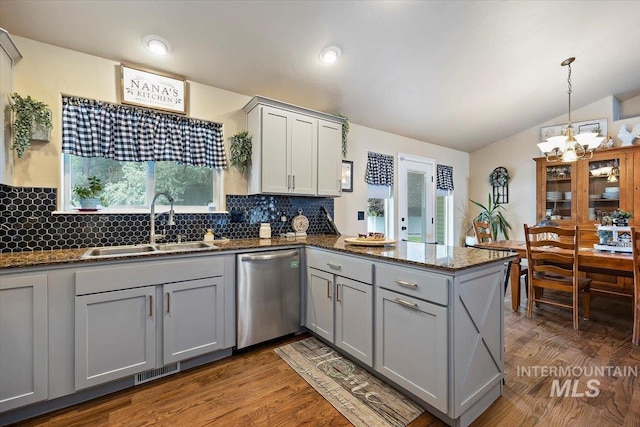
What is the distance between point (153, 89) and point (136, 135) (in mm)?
430

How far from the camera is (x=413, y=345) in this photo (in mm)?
1642

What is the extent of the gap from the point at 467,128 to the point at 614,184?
6.95 feet

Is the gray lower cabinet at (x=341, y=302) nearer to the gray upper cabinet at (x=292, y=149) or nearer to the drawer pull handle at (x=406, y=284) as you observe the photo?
the drawer pull handle at (x=406, y=284)

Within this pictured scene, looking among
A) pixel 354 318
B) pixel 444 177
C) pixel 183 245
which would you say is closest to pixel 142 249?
pixel 183 245

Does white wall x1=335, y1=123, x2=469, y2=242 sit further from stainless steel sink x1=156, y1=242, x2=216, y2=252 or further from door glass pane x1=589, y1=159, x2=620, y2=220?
door glass pane x1=589, y1=159, x2=620, y2=220

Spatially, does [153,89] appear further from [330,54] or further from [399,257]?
[399,257]

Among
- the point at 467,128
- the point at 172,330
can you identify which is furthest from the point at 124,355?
the point at 467,128

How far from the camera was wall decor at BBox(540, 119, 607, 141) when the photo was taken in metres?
4.23

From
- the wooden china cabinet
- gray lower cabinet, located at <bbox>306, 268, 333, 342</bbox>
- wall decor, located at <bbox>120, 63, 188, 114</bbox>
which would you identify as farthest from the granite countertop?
the wooden china cabinet

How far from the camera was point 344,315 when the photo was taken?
7.09ft

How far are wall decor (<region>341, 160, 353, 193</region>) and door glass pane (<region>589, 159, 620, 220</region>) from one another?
3.58 meters

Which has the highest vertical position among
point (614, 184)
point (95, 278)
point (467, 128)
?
point (467, 128)

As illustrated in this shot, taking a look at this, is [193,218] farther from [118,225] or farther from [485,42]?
[485,42]

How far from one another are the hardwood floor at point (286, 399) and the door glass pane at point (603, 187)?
2.54 metres
